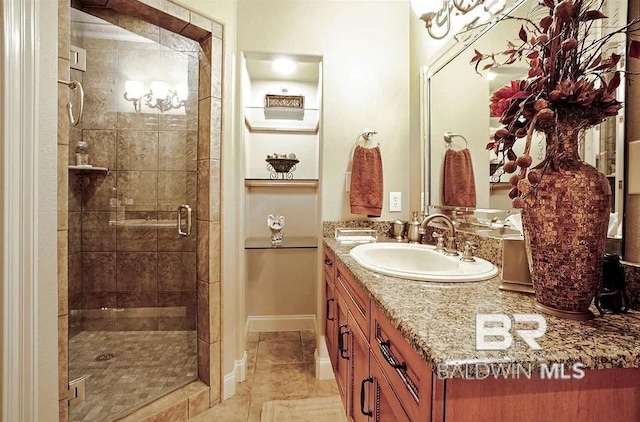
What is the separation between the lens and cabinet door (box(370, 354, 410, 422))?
71cm

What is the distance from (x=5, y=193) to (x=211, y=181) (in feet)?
2.64

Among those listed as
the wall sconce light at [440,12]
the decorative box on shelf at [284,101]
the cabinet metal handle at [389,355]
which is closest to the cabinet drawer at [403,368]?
the cabinet metal handle at [389,355]

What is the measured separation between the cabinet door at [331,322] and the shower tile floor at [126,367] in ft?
2.59

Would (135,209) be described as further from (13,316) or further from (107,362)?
(13,316)

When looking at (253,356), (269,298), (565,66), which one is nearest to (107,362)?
(253,356)

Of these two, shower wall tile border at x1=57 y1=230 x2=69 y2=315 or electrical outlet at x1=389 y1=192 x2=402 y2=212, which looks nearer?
shower wall tile border at x1=57 y1=230 x2=69 y2=315

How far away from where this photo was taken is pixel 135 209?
215cm

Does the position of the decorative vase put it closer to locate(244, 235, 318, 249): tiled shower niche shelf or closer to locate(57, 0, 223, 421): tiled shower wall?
locate(57, 0, 223, 421): tiled shower wall

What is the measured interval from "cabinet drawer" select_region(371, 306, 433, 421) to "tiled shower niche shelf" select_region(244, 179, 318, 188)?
168 cm

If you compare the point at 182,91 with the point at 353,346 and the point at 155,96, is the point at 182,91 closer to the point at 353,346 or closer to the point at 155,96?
the point at 155,96

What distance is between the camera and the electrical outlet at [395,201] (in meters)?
2.04

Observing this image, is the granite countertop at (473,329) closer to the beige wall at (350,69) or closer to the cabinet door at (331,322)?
the cabinet door at (331,322)

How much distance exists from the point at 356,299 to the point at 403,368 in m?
0.47

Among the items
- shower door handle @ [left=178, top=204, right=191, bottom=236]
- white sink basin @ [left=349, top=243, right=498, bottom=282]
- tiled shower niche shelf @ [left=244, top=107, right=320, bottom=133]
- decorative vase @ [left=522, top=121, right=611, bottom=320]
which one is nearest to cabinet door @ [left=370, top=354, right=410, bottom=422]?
white sink basin @ [left=349, top=243, right=498, bottom=282]
